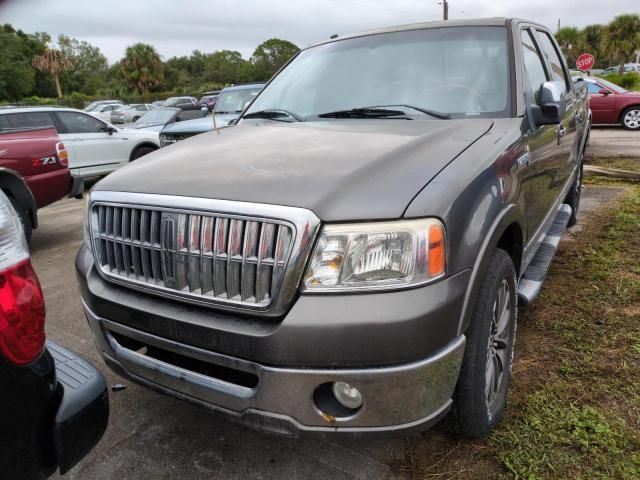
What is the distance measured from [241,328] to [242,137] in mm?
1270

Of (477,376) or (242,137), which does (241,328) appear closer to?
(477,376)

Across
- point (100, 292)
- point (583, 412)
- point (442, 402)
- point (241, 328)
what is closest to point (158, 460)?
point (100, 292)

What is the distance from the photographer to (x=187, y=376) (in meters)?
1.99

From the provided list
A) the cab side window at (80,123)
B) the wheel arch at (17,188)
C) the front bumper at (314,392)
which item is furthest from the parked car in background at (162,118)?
the front bumper at (314,392)

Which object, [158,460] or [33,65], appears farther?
[33,65]

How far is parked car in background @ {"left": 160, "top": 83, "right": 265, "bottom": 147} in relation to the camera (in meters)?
8.90

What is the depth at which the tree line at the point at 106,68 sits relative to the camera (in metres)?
43.9

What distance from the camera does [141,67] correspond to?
2461 inches

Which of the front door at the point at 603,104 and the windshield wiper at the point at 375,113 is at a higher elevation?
the windshield wiper at the point at 375,113

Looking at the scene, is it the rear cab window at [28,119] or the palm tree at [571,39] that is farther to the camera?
the palm tree at [571,39]

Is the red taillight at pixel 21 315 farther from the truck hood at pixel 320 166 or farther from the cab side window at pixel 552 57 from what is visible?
the cab side window at pixel 552 57

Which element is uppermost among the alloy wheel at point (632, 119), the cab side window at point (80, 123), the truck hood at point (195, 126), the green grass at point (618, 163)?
the cab side window at point (80, 123)

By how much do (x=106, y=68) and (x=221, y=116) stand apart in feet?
281

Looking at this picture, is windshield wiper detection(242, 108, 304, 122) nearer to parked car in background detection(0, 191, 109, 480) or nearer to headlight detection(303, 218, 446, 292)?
headlight detection(303, 218, 446, 292)
